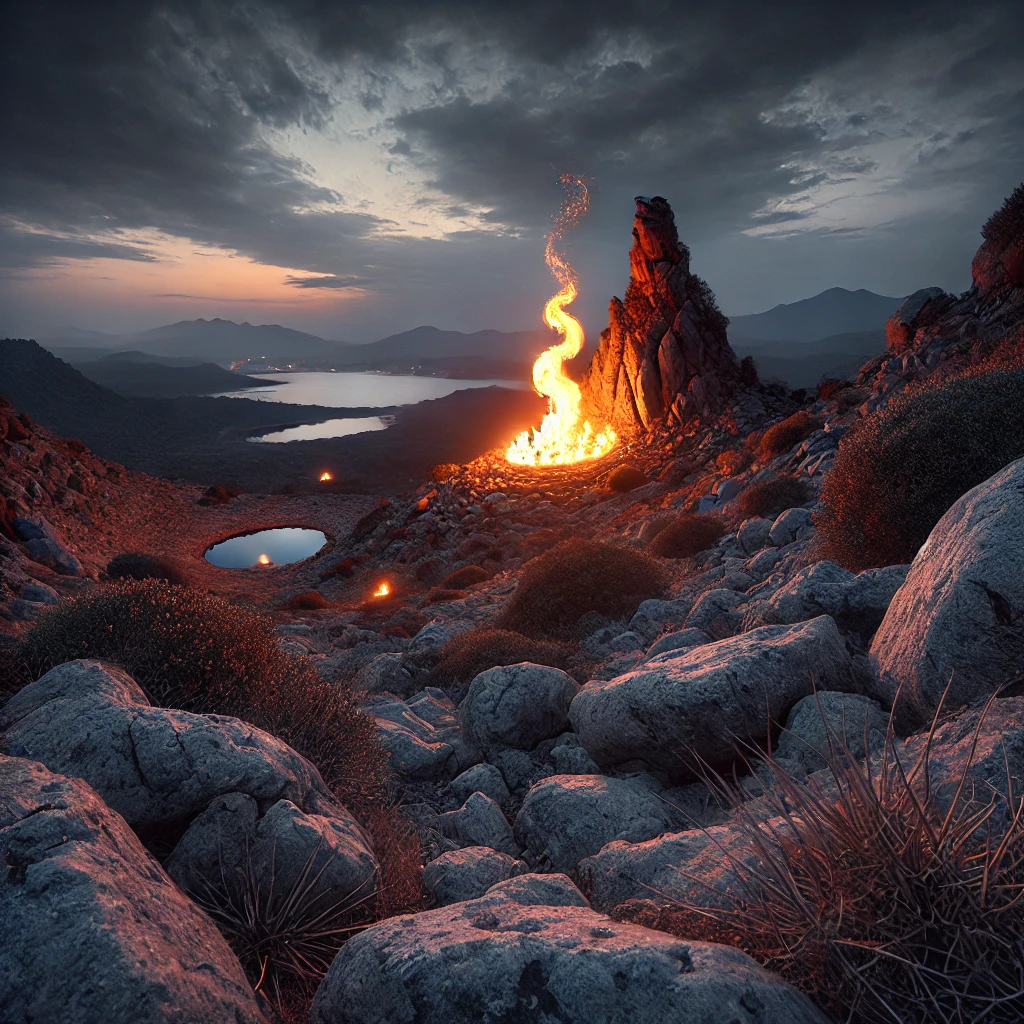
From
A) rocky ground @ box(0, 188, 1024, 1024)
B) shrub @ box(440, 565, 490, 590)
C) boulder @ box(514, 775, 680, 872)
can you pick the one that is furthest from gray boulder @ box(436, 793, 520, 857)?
shrub @ box(440, 565, 490, 590)

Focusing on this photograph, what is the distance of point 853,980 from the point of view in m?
2.36

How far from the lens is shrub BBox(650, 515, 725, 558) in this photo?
1709 centimetres

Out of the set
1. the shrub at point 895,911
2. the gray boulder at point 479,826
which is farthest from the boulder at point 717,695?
the shrub at point 895,911

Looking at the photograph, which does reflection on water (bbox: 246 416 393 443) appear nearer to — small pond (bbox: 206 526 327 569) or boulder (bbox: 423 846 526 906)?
small pond (bbox: 206 526 327 569)

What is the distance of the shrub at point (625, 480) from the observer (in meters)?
31.2

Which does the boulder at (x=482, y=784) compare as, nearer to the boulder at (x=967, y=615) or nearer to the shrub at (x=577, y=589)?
the boulder at (x=967, y=615)

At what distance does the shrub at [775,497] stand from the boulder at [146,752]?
15774 mm

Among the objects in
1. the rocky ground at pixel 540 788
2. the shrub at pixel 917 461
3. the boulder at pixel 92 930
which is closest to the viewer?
the boulder at pixel 92 930

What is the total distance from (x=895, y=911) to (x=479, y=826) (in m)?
4.50

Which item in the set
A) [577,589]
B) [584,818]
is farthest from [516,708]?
[577,589]

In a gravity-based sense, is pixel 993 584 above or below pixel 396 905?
above

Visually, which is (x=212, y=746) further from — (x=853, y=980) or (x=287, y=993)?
(x=853, y=980)

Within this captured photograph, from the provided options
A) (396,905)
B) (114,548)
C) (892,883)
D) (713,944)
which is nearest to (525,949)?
(713,944)

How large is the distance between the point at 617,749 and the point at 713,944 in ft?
12.3
